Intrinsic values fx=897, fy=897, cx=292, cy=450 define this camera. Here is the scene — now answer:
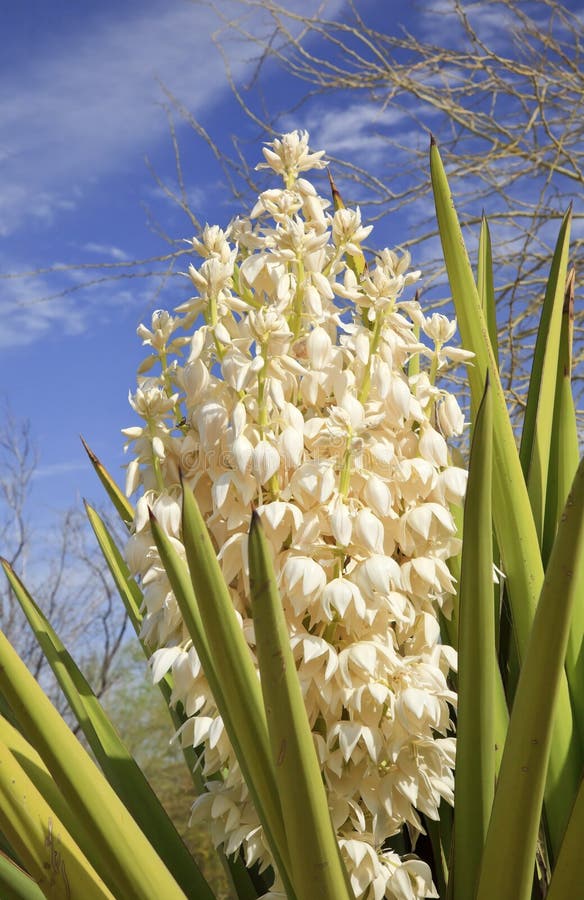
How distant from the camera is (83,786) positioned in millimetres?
606

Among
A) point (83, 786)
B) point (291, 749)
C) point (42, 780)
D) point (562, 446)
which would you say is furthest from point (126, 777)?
point (562, 446)

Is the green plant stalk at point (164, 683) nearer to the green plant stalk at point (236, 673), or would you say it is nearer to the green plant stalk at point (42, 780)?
the green plant stalk at point (42, 780)

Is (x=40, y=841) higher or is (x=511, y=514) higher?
(x=511, y=514)

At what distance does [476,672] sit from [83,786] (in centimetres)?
28

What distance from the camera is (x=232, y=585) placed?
0.71 m

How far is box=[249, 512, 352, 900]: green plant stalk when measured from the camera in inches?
20.1

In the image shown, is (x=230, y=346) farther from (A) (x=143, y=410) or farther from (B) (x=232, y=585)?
(B) (x=232, y=585)

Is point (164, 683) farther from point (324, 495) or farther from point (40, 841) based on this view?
point (324, 495)

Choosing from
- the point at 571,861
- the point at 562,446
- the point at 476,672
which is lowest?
the point at 571,861

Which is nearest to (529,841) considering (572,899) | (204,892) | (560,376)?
(572,899)

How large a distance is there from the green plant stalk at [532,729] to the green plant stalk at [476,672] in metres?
0.05

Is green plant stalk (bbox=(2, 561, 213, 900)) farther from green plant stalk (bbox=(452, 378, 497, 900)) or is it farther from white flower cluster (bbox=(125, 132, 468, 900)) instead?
green plant stalk (bbox=(452, 378, 497, 900))

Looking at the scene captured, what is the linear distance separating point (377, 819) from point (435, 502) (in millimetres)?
245

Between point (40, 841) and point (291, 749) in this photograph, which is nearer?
point (291, 749)
